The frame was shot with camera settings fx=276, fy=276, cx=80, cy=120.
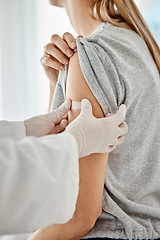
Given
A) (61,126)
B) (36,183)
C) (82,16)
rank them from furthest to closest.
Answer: (82,16)
(61,126)
(36,183)

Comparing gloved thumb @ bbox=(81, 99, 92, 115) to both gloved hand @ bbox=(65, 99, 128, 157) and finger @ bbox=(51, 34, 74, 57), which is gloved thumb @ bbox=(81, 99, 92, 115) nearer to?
gloved hand @ bbox=(65, 99, 128, 157)

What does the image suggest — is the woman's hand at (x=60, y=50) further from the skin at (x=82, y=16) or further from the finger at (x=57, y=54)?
the skin at (x=82, y=16)

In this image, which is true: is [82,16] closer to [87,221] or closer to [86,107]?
[86,107]

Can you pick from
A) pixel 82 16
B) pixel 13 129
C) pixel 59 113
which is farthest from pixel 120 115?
pixel 82 16

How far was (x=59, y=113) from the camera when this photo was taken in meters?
1.03

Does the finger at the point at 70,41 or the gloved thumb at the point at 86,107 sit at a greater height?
the finger at the point at 70,41

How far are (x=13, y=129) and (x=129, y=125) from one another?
0.41 m

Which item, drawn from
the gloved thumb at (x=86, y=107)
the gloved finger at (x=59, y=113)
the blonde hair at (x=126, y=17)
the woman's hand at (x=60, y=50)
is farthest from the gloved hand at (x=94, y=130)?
the blonde hair at (x=126, y=17)

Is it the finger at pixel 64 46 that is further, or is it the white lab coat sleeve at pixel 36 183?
the finger at pixel 64 46

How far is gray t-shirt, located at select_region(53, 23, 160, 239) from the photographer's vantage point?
2.89ft

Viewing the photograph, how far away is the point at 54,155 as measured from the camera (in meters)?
0.63

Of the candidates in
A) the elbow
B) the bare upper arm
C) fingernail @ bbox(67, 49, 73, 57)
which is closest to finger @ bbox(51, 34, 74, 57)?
fingernail @ bbox(67, 49, 73, 57)

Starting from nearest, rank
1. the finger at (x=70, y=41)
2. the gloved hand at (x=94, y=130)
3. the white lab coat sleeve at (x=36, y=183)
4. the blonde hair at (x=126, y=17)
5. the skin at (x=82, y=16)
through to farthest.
Answer: 1. the white lab coat sleeve at (x=36, y=183)
2. the gloved hand at (x=94, y=130)
3. the finger at (x=70, y=41)
4. the blonde hair at (x=126, y=17)
5. the skin at (x=82, y=16)

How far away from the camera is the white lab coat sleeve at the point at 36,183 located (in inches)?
22.2
